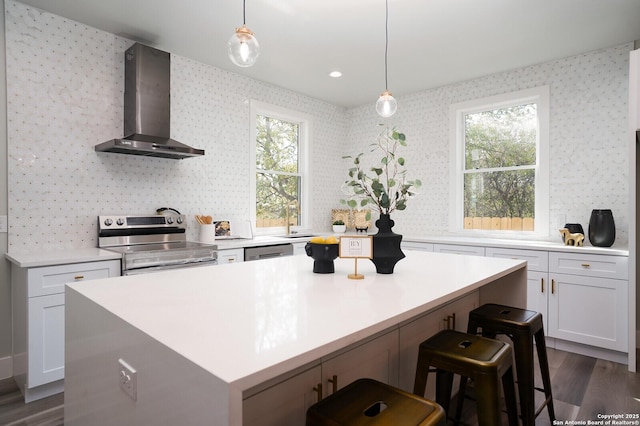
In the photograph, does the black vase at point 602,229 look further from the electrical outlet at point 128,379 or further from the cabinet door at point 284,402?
the electrical outlet at point 128,379

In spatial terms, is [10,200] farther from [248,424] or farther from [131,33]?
[248,424]

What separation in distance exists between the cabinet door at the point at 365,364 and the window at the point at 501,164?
2982 mm

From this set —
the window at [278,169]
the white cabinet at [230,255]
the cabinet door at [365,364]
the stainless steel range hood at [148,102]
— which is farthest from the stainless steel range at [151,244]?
the cabinet door at [365,364]

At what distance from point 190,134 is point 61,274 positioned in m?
1.84

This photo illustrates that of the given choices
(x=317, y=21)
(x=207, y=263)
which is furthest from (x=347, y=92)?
(x=207, y=263)

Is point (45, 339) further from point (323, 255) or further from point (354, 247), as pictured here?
point (354, 247)

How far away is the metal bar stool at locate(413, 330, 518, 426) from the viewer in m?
1.33

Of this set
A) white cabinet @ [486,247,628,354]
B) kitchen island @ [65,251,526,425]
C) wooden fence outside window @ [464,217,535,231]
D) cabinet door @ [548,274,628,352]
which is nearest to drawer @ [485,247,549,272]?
white cabinet @ [486,247,628,354]

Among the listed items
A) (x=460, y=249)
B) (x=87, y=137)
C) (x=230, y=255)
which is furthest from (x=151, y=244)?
(x=460, y=249)

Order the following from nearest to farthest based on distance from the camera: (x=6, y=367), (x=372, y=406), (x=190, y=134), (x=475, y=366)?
(x=372, y=406) → (x=475, y=366) → (x=6, y=367) → (x=190, y=134)

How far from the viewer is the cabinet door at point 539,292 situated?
340 centimetres

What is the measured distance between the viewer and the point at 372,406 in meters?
1.11

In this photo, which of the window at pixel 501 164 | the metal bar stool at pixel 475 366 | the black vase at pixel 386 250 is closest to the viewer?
the metal bar stool at pixel 475 366

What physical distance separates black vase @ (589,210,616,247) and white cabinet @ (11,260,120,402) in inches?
162
